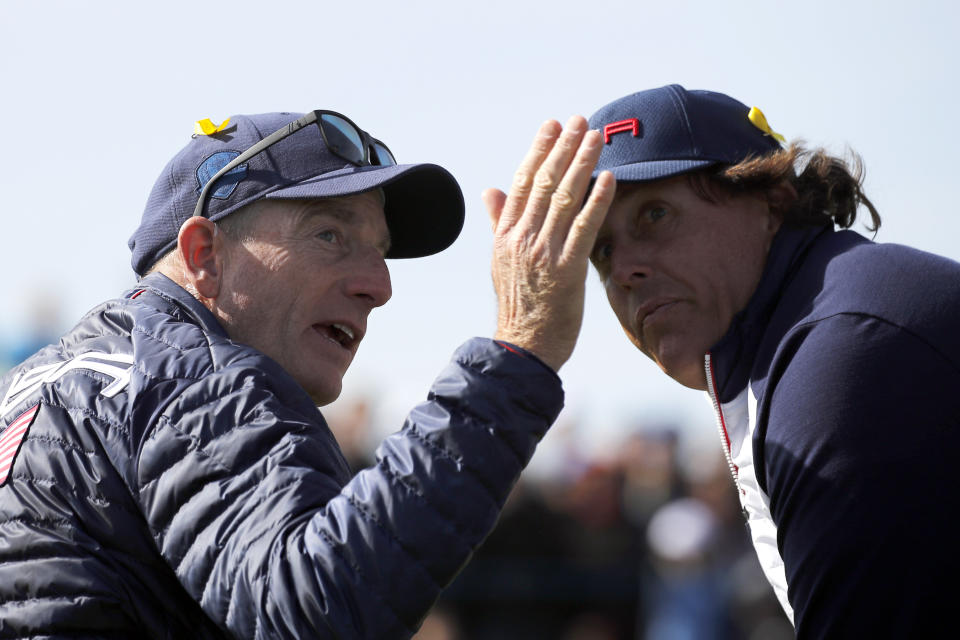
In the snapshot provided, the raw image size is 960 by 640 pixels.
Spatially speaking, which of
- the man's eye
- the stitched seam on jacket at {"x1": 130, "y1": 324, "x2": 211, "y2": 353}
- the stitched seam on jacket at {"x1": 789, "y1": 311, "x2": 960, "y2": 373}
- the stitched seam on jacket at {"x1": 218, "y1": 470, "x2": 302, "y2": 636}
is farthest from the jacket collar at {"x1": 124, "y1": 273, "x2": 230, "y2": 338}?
the stitched seam on jacket at {"x1": 789, "y1": 311, "x2": 960, "y2": 373}

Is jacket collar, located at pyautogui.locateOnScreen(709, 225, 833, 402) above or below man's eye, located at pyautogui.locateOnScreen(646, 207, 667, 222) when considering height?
below

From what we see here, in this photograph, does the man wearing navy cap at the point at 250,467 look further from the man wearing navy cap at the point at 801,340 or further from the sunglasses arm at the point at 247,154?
the man wearing navy cap at the point at 801,340

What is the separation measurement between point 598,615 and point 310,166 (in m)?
5.70

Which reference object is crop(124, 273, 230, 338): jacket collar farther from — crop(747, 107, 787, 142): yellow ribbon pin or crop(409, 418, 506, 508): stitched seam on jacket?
crop(747, 107, 787, 142): yellow ribbon pin

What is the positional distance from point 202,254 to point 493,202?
40.5 inches

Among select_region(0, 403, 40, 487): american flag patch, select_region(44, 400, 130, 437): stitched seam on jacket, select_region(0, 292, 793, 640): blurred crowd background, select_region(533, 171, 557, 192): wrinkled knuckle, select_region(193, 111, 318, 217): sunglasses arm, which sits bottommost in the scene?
select_region(0, 292, 793, 640): blurred crowd background

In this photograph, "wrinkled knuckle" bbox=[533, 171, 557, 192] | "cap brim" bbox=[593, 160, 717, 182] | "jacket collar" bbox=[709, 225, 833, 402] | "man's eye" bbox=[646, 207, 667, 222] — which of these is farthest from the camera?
"man's eye" bbox=[646, 207, 667, 222]

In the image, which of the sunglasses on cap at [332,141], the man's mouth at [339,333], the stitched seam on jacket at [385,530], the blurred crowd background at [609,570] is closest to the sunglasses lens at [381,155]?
the sunglasses on cap at [332,141]

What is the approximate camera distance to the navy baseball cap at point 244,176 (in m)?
3.35

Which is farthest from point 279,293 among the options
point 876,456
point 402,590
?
point 876,456

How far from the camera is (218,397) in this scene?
2535 millimetres

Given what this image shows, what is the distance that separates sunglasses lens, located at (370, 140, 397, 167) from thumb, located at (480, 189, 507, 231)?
916mm

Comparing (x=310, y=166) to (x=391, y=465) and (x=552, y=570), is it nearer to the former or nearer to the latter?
(x=391, y=465)

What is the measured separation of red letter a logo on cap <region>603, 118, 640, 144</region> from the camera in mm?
3420
